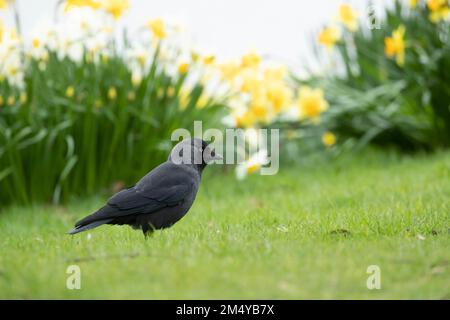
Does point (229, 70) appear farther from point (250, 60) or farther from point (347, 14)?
point (347, 14)

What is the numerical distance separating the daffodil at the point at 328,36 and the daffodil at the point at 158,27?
2.33 metres

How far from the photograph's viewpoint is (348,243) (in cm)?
369

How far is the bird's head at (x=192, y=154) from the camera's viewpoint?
171 inches

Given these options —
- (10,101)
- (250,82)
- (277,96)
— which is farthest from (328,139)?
(10,101)

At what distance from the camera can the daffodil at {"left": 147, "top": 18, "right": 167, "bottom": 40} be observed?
7.33m

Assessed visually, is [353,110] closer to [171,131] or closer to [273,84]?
[273,84]

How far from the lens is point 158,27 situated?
733 centimetres

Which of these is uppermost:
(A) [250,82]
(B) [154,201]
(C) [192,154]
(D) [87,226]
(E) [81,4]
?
(E) [81,4]

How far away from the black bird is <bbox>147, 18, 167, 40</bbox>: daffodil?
3340mm

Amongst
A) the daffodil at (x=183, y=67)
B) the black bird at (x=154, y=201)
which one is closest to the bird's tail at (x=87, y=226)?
the black bird at (x=154, y=201)

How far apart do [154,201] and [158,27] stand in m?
3.65

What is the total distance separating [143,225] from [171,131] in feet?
10.8

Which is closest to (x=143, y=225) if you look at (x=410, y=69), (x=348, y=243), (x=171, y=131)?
(x=348, y=243)

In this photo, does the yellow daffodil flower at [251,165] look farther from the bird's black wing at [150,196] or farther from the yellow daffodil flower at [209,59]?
the bird's black wing at [150,196]
